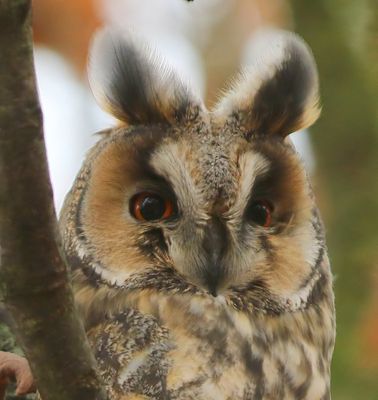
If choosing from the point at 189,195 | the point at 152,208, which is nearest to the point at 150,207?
the point at 152,208

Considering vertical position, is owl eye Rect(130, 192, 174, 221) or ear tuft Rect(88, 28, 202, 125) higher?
ear tuft Rect(88, 28, 202, 125)

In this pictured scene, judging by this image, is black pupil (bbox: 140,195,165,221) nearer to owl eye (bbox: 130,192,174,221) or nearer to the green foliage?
owl eye (bbox: 130,192,174,221)

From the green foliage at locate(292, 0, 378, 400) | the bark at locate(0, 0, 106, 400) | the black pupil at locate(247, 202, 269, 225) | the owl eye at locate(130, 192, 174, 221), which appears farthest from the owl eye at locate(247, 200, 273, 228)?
the bark at locate(0, 0, 106, 400)

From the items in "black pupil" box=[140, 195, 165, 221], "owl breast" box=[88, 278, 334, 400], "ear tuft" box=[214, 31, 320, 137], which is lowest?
"owl breast" box=[88, 278, 334, 400]

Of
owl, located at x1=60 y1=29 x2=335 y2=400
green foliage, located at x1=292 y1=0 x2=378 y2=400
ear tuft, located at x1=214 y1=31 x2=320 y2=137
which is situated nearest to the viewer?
owl, located at x1=60 y1=29 x2=335 y2=400

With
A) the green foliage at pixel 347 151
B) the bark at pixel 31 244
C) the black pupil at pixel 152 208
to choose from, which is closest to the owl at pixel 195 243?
the black pupil at pixel 152 208

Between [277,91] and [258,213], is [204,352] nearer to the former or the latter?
[258,213]

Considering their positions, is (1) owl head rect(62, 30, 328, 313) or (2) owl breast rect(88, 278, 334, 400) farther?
(1) owl head rect(62, 30, 328, 313)
